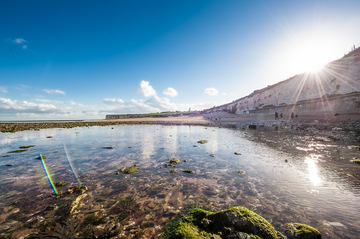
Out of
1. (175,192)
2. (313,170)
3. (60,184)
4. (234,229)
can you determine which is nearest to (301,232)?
(234,229)

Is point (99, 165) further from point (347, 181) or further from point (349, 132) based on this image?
point (349, 132)

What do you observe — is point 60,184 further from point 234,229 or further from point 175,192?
point 234,229

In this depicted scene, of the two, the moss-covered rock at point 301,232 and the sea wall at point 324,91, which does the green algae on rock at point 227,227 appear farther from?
the sea wall at point 324,91

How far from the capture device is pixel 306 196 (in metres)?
5.60

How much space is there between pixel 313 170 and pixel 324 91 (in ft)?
130

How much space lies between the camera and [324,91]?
111 ft

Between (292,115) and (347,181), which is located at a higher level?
(292,115)

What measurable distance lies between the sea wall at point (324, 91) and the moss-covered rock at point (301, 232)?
39474 millimetres

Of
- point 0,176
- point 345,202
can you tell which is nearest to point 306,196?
point 345,202

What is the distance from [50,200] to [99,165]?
4.12 m

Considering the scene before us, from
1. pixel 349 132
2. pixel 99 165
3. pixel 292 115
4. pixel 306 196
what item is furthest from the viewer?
pixel 292 115

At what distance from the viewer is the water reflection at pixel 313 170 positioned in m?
6.80

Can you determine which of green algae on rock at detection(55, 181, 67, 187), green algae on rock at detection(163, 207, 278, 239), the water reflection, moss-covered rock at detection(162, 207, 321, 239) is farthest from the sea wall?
green algae on rock at detection(55, 181, 67, 187)

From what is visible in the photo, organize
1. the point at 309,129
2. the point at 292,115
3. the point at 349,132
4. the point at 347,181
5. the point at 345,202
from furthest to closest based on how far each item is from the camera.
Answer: the point at 292,115
the point at 309,129
the point at 349,132
the point at 347,181
the point at 345,202
